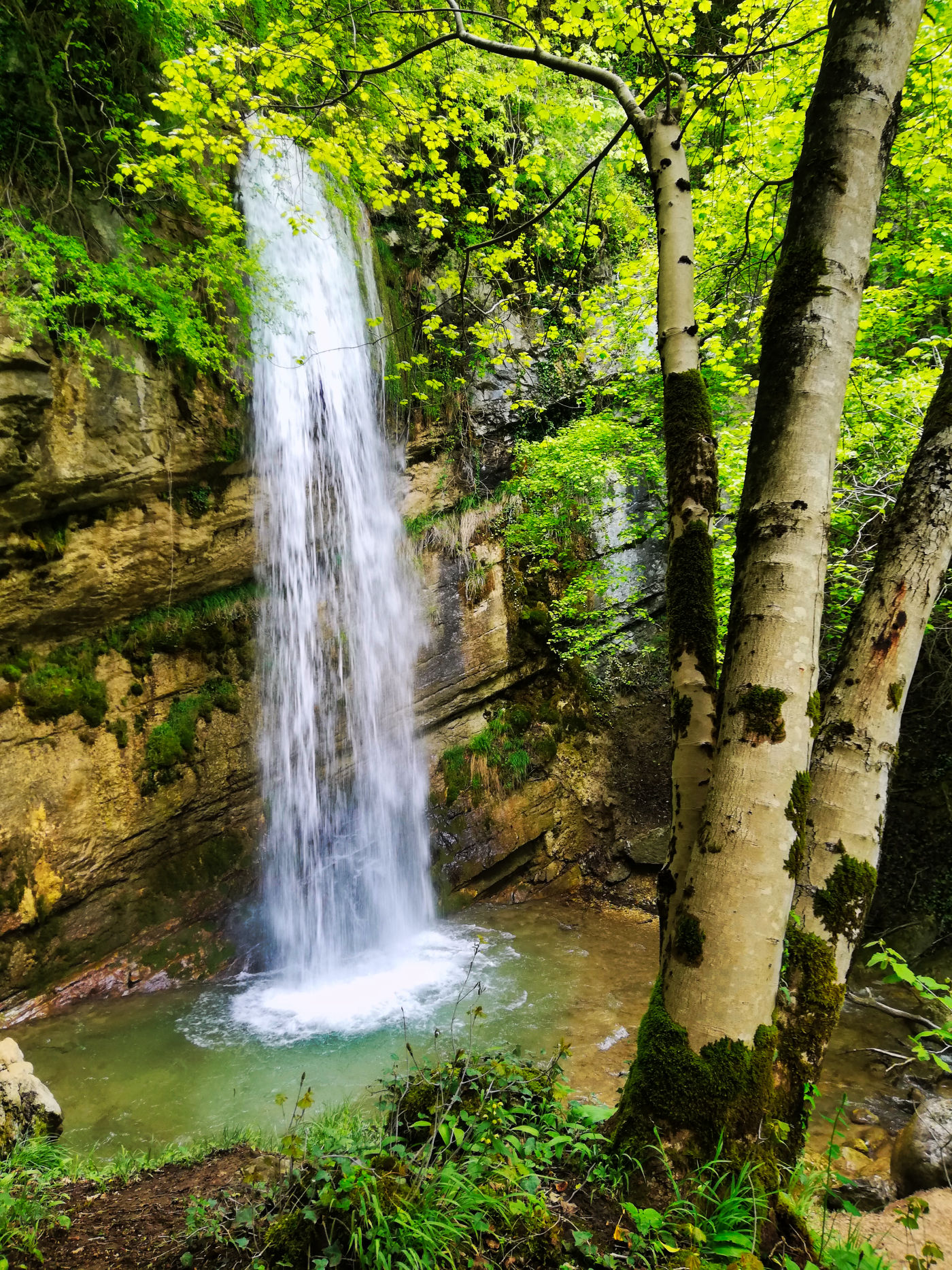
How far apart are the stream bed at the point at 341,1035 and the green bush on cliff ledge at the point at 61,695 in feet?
8.79

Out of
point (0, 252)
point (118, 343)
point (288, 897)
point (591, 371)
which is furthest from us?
point (591, 371)

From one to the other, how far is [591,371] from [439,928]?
346 inches

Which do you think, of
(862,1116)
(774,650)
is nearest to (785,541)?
(774,650)

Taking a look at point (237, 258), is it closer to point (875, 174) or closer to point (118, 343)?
point (118, 343)

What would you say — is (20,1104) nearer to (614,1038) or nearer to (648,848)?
(614,1038)

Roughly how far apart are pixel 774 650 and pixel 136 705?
654 cm

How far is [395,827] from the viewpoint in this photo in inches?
318

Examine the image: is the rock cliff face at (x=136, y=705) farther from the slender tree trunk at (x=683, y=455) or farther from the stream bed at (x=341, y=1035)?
the slender tree trunk at (x=683, y=455)

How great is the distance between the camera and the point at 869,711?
2.17m

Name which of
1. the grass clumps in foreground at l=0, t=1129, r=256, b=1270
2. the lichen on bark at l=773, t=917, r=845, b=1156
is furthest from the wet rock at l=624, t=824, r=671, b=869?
the lichen on bark at l=773, t=917, r=845, b=1156

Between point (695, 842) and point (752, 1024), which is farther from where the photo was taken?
point (695, 842)

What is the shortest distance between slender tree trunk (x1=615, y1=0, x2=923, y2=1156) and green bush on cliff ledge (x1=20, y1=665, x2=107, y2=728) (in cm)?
608

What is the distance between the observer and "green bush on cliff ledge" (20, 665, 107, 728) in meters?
5.93

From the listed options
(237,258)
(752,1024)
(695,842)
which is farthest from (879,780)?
(237,258)
